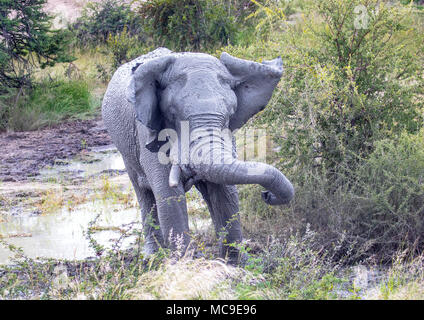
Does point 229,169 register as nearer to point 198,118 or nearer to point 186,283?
point 198,118

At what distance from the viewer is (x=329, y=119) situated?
7406mm

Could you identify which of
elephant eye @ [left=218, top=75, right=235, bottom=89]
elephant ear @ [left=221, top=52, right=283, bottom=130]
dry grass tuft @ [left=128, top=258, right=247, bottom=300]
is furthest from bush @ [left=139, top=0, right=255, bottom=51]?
dry grass tuft @ [left=128, top=258, right=247, bottom=300]

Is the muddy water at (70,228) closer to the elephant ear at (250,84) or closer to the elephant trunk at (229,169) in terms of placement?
the elephant ear at (250,84)

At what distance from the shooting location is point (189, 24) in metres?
14.3

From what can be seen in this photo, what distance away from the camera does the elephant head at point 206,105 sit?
472 centimetres

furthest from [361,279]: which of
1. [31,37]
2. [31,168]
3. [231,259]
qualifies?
[31,37]

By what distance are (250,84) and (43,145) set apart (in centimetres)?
790

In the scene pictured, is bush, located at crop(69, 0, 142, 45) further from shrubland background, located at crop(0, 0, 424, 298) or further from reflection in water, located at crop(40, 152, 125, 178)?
shrubland background, located at crop(0, 0, 424, 298)

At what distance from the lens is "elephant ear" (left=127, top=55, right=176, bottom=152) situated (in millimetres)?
5121

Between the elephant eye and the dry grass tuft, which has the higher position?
the elephant eye

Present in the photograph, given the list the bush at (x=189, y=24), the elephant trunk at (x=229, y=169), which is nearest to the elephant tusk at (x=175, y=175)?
the elephant trunk at (x=229, y=169)

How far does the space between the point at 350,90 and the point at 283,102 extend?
2.51 ft

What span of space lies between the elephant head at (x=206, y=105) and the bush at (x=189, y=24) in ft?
28.6
